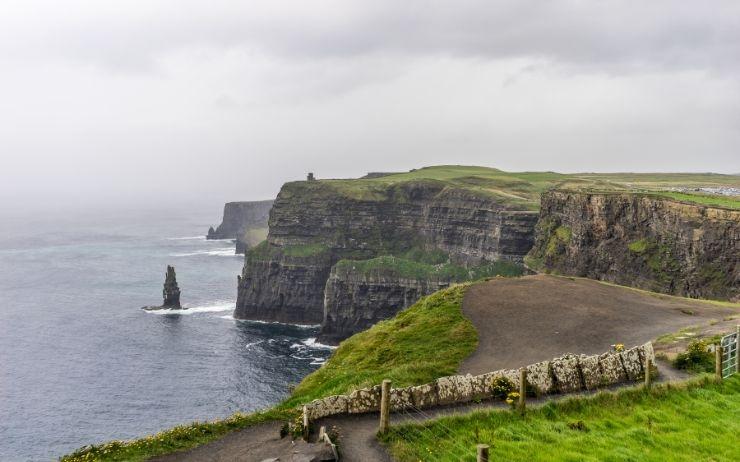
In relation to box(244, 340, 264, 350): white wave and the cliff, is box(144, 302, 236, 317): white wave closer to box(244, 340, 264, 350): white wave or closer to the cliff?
box(244, 340, 264, 350): white wave

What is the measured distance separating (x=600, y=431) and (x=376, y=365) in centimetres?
1646

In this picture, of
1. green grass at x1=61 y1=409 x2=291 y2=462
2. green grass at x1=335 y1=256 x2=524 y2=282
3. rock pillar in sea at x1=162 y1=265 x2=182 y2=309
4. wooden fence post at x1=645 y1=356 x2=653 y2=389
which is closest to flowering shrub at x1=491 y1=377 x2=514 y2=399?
wooden fence post at x1=645 y1=356 x2=653 y2=389

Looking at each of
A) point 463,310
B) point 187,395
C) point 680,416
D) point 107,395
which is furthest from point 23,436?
point 680,416

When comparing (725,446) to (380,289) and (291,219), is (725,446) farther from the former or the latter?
(291,219)

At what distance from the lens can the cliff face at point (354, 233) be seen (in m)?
133

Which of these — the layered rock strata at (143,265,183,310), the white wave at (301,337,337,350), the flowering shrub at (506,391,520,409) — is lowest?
the white wave at (301,337,337,350)

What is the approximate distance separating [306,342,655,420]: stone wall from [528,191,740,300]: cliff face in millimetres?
48441

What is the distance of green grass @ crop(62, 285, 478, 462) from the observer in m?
21.8

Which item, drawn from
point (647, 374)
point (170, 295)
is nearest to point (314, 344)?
point (170, 295)

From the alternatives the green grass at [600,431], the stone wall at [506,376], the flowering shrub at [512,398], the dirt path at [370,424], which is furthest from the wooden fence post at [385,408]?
the flowering shrub at [512,398]

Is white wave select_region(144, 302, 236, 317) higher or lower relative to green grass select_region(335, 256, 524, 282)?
lower

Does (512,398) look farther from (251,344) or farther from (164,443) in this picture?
(251,344)

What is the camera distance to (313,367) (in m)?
95.3

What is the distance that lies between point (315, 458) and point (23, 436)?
6380 centimetres
